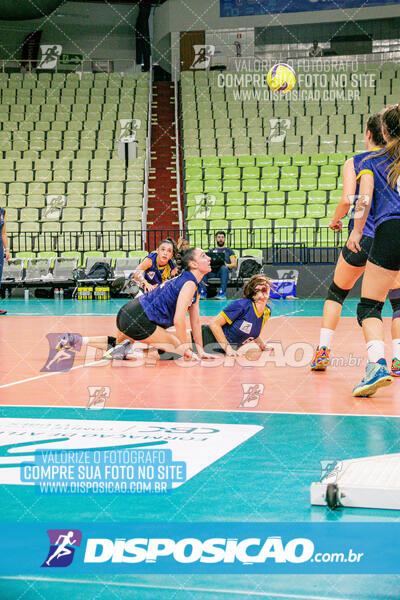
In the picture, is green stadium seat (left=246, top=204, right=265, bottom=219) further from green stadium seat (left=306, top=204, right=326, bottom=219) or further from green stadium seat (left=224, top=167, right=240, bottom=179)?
green stadium seat (left=224, top=167, right=240, bottom=179)

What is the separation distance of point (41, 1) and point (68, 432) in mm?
22141

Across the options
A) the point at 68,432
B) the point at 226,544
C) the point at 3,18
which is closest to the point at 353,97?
the point at 3,18

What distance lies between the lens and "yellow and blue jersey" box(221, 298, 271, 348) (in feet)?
19.6

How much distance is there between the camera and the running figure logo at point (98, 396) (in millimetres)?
3855

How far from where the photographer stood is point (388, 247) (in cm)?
400

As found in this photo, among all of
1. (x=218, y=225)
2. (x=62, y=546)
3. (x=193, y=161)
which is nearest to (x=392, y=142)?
(x=62, y=546)

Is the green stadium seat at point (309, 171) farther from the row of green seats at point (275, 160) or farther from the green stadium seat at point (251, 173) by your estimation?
the green stadium seat at point (251, 173)

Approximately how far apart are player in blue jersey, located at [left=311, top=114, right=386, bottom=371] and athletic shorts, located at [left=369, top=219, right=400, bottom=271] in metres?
0.33

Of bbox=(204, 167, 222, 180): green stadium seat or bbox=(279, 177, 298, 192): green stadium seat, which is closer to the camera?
bbox=(279, 177, 298, 192): green stadium seat

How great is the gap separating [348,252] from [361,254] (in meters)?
0.09

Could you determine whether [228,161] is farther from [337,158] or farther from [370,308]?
[370,308]

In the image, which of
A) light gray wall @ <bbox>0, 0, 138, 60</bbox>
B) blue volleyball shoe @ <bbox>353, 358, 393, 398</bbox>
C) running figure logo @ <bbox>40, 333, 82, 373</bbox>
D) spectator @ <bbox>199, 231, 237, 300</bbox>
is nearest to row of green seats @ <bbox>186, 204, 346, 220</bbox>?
spectator @ <bbox>199, 231, 237, 300</bbox>

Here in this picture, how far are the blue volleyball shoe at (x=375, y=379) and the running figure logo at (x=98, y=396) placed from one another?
136 centimetres

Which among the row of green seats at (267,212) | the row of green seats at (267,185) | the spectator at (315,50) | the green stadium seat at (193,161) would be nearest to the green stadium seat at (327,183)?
the row of green seats at (267,185)
